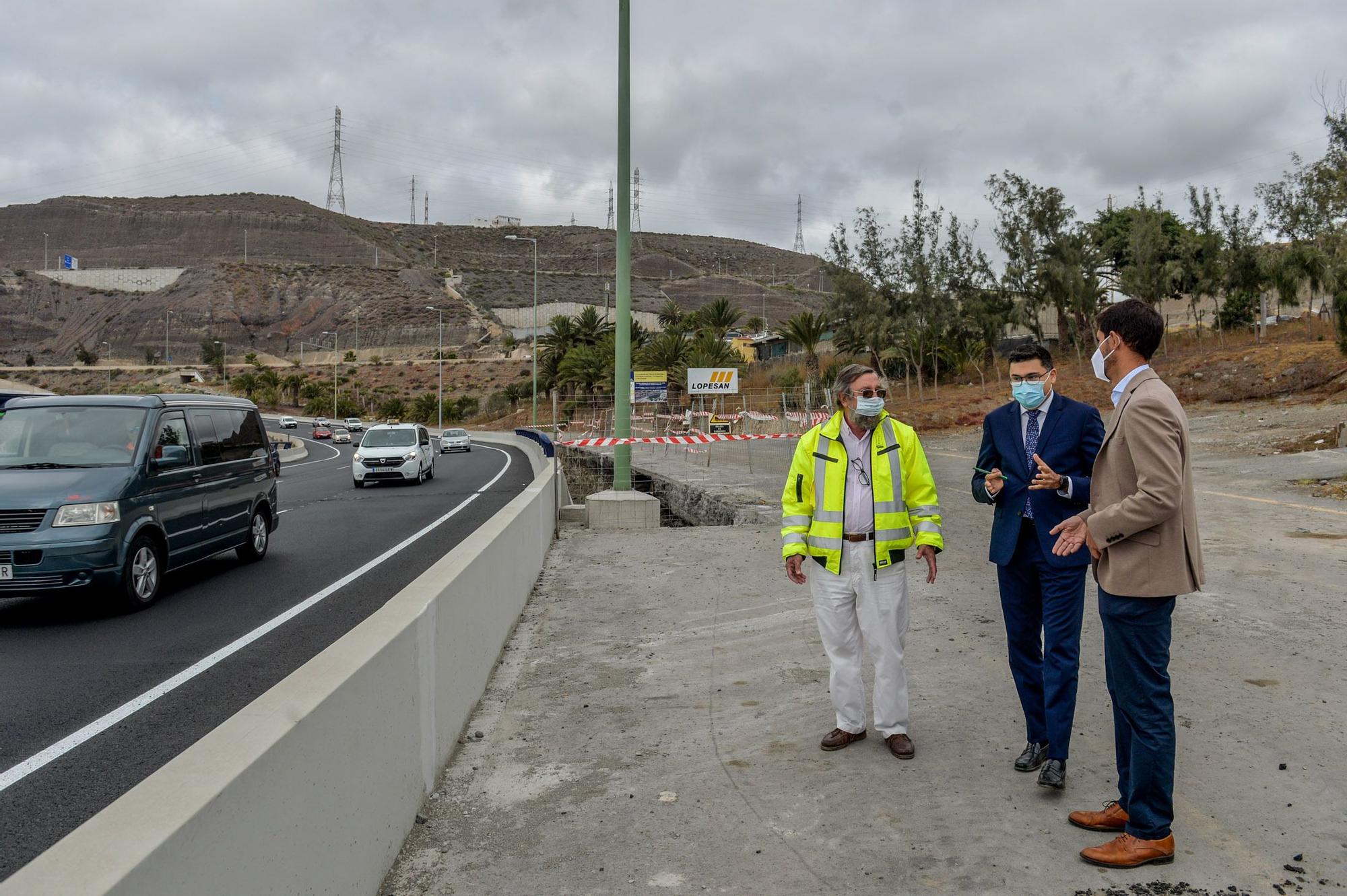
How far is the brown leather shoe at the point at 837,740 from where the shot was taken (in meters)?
4.81

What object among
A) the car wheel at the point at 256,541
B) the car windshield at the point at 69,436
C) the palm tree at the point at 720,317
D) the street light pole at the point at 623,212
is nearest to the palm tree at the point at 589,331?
the palm tree at the point at 720,317

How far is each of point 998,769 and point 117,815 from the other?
365 centimetres

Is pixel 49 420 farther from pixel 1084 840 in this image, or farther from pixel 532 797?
pixel 1084 840

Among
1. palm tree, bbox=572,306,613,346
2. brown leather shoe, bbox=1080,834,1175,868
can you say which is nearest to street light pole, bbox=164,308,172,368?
palm tree, bbox=572,306,613,346

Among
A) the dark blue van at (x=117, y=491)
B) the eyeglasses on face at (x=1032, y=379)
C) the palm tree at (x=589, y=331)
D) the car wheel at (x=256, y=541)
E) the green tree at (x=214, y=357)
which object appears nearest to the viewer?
the eyeglasses on face at (x=1032, y=379)

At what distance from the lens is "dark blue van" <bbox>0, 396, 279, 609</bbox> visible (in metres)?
7.98

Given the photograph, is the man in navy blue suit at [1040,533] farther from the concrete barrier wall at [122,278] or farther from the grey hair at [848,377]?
the concrete barrier wall at [122,278]

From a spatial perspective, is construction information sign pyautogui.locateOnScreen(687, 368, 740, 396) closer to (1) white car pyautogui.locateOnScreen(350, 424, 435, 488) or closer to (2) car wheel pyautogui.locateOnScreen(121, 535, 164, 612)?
(1) white car pyautogui.locateOnScreen(350, 424, 435, 488)

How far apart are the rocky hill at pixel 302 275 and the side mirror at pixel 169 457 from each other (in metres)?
112

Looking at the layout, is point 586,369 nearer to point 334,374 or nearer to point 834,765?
point 334,374

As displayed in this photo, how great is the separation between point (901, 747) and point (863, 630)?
22.1 inches

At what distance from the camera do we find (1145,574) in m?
3.50

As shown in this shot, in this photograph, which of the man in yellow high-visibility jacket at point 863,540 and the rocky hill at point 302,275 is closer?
the man in yellow high-visibility jacket at point 863,540

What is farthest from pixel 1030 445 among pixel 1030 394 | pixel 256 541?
pixel 256 541
